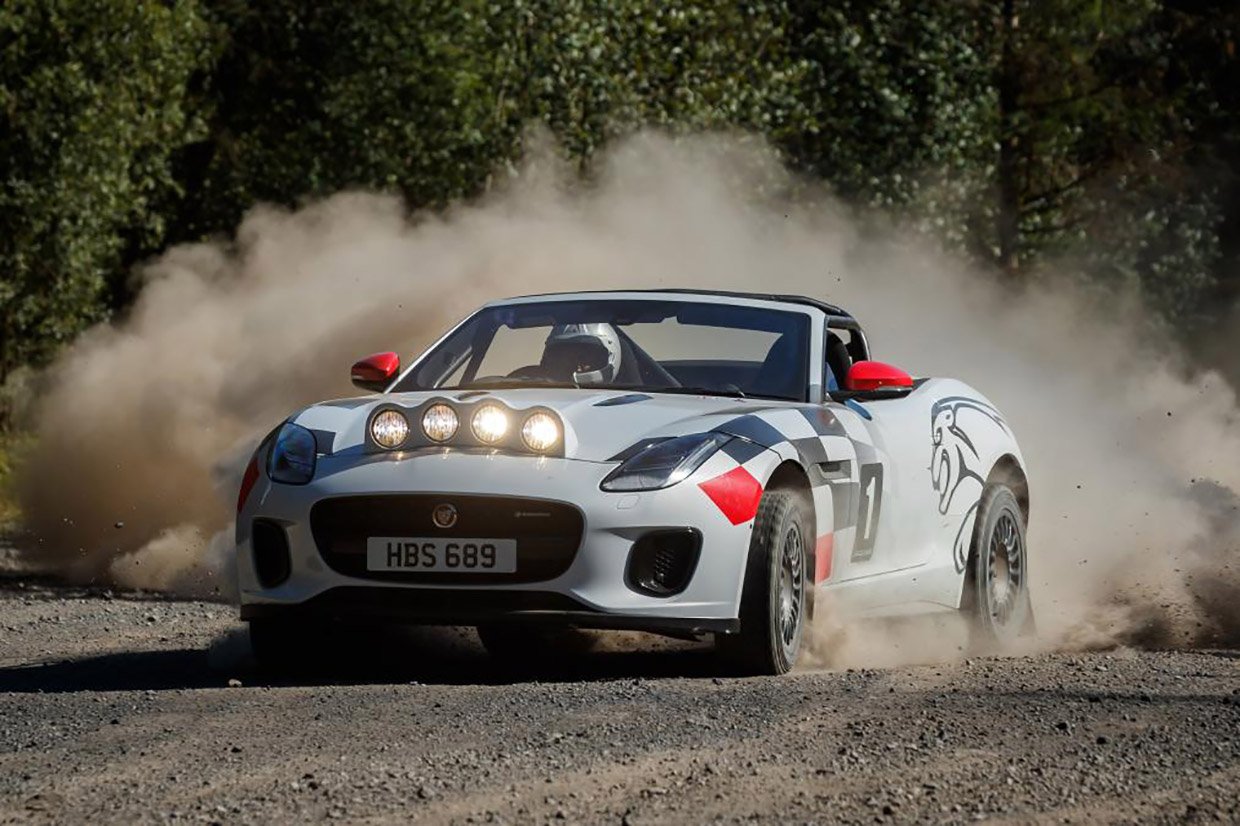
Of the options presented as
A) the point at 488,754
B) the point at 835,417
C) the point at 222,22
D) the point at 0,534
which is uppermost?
the point at 222,22

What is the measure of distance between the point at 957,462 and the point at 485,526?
2912 millimetres

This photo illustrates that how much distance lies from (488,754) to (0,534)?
36.8 feet

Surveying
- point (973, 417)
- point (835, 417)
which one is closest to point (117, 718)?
point (835, 417)

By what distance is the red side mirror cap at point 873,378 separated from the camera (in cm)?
912

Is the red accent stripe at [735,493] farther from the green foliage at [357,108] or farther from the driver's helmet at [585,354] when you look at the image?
the green foliage at [357,108]

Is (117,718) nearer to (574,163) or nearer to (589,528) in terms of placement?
(589,528)

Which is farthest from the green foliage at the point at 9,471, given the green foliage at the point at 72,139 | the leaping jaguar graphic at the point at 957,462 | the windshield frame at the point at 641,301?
the leaping jaguar graphic at the point at 957,462

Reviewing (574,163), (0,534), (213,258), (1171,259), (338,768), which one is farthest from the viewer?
(1171,259)

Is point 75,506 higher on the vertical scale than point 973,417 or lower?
lower

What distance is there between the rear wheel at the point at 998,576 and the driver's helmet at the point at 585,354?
A: 198cm

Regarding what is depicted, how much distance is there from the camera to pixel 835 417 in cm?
903

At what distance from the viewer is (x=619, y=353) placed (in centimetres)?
938

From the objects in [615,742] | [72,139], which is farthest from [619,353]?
[72,139]

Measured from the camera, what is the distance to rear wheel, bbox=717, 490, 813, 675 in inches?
316
